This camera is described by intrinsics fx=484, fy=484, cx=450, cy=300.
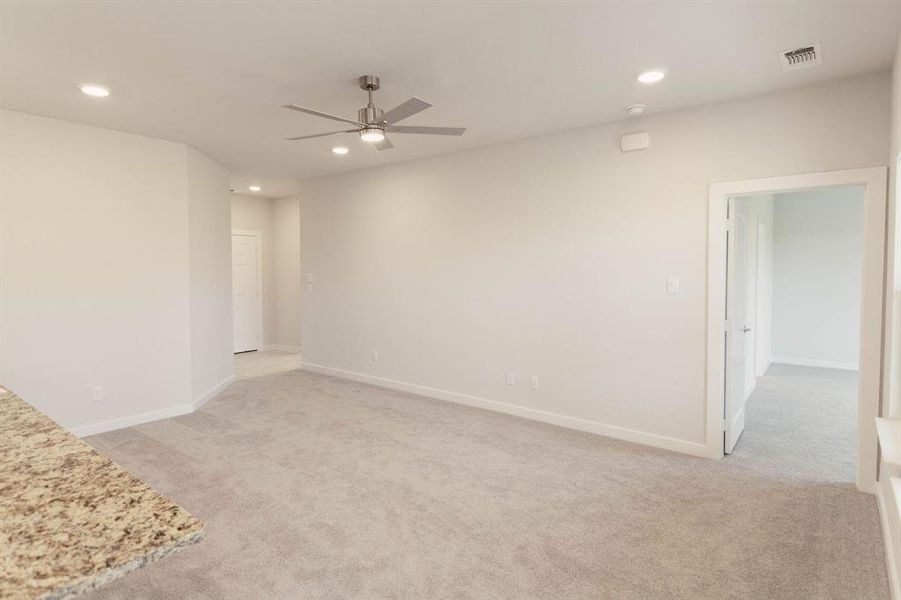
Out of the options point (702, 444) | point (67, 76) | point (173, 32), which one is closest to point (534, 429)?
point (702, 444)

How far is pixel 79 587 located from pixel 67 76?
3.51 meters

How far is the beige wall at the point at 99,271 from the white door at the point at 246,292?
125 inches

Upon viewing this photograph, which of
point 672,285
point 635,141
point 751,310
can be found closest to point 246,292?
point 635,141

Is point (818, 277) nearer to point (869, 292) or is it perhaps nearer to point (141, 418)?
point (869, 292)

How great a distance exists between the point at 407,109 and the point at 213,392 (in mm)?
4219

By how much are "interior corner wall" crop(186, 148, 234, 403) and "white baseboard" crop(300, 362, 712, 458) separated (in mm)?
1524

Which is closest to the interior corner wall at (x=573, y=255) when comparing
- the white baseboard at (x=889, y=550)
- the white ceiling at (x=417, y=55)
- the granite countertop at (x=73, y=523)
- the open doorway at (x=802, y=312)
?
the white ceiling at (x=417, y=55)

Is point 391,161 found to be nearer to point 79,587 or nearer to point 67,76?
point 67,76

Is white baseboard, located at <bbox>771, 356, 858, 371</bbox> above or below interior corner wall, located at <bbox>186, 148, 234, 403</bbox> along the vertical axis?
below

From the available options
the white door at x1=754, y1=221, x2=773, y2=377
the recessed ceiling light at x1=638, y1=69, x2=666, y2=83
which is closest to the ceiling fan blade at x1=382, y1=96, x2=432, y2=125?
the recessed ceiling light at x1=638, y1=69, x2=666, y2=83

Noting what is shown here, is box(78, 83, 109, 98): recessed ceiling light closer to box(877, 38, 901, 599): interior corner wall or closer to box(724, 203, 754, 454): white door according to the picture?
box(724, 203, 754, 454): white door

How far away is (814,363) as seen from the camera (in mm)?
7082

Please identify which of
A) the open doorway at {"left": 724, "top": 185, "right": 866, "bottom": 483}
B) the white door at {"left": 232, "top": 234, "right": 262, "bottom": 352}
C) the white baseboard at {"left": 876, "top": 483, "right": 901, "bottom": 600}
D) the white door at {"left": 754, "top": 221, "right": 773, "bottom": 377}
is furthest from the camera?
the white door at {"left": 232, "top": 234, "right": 262, "bottom": 352}

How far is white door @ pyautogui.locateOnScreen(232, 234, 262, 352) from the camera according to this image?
8.23 m
